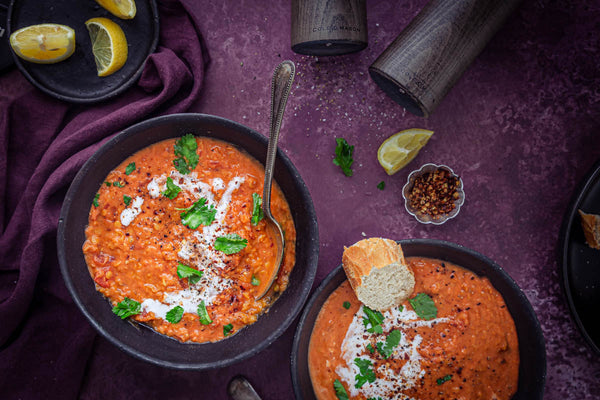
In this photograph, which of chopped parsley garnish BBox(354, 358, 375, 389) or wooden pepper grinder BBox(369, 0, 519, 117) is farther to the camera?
chopped parsley garnish BBox(354, 358, 375, 389)

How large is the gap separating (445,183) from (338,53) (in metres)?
1.16

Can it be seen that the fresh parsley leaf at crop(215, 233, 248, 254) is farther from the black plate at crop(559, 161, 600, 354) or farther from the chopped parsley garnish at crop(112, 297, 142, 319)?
the black plate at crop(559, 161, 600, 354)

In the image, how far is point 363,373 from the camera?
9.32 ft

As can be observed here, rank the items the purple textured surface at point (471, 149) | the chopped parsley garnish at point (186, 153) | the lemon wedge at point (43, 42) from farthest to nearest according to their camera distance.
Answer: the purple textured surface at point (471, 149) → the lemon wedge at point (43, 42) → the chopped parsley garnish at point (186, 153)

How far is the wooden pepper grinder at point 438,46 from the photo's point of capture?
8.89 feet

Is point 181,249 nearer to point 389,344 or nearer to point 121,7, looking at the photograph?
point 389,344

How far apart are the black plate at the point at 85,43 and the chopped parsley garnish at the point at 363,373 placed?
2.47 meters

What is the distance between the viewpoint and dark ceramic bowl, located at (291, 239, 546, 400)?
269cm

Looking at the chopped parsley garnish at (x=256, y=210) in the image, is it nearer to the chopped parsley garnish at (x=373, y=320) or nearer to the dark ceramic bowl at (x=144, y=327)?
the dark ceramic bowl at (x=144, y=327)

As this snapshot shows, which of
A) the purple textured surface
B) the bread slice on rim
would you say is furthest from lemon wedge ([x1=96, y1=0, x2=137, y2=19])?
the bread slice on rim

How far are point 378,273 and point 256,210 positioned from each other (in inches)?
33.0

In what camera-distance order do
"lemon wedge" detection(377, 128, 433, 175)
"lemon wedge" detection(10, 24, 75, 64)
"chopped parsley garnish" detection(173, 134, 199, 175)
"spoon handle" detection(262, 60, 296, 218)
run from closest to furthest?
"spoon handle" detection(262, 60, 296, 218) → "chopped parsley garnish" detection(173, 134, 199, 175) → "lemon wedge" detection(10, 24, 75, 64) → "lemon wedge" detection(377, 128, 433, 175)

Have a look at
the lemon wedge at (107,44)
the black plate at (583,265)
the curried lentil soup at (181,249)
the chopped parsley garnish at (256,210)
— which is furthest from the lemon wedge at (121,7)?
the black plate at (583,265)

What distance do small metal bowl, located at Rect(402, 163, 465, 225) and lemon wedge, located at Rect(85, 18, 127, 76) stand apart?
2.16 metres
